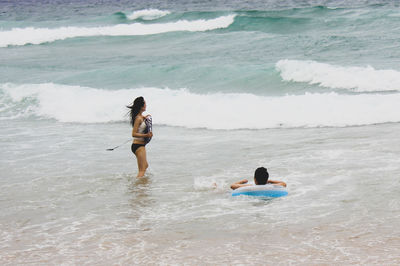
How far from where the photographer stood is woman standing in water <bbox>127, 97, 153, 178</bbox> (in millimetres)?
9258

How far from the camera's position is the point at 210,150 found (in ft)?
37.7

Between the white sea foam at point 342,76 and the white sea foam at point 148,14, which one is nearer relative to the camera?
the white sea foam at point 342,76

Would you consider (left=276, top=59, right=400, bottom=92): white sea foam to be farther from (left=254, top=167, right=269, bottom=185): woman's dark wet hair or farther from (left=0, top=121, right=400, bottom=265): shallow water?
(left=254, top=167, right=269, bottom=185): woman's dark wet hair

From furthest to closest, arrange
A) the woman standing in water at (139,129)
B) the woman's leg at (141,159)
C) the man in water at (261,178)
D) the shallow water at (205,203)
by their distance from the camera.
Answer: the woman's leg at (141,159) → the woman standing in water at (139,129) → the man in water at (261,178) → the shallow water at (205,203)

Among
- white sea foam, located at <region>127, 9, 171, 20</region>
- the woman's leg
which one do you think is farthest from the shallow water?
white sea foam, located at <region>127, 9, 171, 20</region>

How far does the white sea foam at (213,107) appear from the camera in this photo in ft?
45.9

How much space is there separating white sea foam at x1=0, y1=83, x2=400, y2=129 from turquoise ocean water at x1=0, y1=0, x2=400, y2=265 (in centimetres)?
7

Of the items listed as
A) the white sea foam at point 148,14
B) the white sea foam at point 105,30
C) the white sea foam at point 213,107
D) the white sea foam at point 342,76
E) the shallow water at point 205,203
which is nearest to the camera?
the shallow water at point 205,203

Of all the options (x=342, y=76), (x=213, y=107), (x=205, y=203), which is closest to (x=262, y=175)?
(x=205, y=203)

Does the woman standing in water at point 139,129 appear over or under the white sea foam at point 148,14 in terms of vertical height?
under

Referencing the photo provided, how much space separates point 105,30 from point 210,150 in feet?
98.1

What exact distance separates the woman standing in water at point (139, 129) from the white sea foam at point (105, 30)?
2716cm

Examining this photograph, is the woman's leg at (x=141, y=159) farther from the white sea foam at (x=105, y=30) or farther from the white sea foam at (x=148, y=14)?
the white sea foam at (x=148, y=14)

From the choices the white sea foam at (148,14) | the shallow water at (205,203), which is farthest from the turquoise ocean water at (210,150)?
the white sea foam at (148,14)
